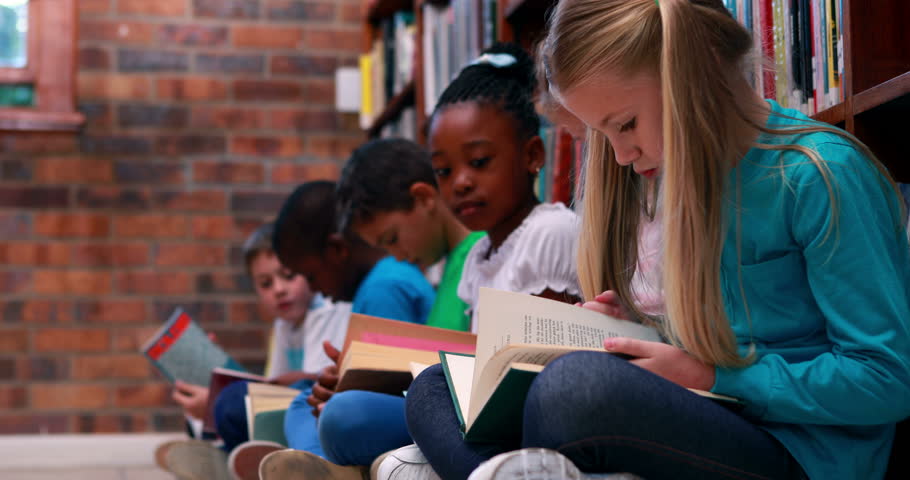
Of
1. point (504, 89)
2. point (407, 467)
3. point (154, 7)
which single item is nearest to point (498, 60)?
point (504, 89)

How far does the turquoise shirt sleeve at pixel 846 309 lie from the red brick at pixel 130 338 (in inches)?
94.5

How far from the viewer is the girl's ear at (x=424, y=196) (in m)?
1.71

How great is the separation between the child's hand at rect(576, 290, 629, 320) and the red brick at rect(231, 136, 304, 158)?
7.12 feet

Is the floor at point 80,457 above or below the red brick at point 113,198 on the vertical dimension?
below

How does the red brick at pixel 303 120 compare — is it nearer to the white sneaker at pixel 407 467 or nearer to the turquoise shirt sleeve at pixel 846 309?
the white sneaker at pixel 407 467

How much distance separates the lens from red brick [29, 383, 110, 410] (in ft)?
9.26

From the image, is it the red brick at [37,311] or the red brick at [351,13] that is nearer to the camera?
the red brick at [37,311]

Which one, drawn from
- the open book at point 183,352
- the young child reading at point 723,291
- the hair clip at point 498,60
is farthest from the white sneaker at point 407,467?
the open book at point 183,352

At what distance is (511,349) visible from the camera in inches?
30.7

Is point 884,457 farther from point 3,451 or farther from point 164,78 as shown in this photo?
point 164,78

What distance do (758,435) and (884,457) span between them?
0.13 meters

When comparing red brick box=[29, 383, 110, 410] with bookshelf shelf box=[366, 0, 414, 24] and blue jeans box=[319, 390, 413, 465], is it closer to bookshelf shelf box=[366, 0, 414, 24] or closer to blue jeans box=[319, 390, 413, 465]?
bookshelf shelf box=[366, 0, 414, 24]

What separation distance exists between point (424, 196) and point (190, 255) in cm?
146

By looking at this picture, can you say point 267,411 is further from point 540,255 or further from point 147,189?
point 147,189
